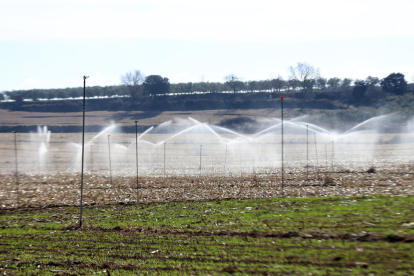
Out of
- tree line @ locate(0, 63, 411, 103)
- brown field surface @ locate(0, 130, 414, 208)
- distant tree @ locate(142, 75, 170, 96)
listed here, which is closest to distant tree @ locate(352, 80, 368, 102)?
tree line @ locate(0, 63, 411, 103)

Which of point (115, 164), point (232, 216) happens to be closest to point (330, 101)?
point (115, 164)

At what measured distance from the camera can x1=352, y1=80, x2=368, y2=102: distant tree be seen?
106506 mm

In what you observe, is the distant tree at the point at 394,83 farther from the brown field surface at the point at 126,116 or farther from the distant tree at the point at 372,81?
the brown field surface at the point at 126,116

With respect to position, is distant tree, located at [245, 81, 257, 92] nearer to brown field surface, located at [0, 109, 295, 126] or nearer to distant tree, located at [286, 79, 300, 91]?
distant tree, located at [286, 79, 300, 91]

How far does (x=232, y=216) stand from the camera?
55.4ft

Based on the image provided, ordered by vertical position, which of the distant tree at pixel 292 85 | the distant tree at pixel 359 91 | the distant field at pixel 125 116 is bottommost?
the distant field at pixel 125 116

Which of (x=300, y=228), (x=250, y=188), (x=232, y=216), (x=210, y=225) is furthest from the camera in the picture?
(x=250, y=188)

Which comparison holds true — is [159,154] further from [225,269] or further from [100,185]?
[225,269]

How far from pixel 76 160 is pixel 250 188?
121 ft

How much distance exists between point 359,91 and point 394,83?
1046 cm

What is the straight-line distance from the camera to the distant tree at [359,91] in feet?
349

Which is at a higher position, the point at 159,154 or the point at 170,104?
the point at 170,104

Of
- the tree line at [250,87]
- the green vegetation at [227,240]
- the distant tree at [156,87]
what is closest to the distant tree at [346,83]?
the tree line at [250,87]

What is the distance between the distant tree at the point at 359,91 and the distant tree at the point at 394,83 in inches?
200
